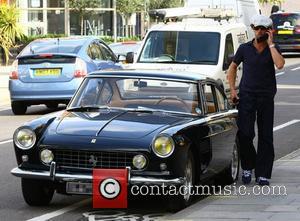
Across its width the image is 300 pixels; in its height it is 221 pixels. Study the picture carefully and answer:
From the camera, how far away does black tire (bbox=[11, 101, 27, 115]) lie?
19.8 m

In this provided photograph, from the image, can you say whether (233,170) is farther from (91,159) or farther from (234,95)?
(91,159)

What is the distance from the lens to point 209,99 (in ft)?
33.7

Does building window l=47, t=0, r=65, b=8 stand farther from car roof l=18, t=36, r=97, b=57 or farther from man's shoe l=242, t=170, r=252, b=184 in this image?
man's shoe l=242, t=170, r=252, b=184

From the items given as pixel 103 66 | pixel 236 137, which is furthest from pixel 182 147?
pixel 103 66

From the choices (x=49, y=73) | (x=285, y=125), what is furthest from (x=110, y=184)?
(x=49, y=73)

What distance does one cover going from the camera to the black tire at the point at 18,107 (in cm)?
1978

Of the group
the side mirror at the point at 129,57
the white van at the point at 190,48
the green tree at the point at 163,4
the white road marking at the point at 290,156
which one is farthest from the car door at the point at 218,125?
the green tree at the point at 163,4

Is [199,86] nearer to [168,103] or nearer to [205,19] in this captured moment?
[168,103]

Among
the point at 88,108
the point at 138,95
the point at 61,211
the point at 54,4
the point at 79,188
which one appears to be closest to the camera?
the point at 79,188

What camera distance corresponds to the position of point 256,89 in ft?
33.1

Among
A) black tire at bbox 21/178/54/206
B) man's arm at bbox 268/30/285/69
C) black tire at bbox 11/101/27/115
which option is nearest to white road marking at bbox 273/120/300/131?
black tire at bbox 11/101/27/115

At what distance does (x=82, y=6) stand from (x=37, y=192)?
143ft

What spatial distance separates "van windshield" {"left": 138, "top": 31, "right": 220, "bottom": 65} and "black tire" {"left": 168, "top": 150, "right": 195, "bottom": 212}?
320 inches

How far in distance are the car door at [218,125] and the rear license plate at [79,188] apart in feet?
4.89
